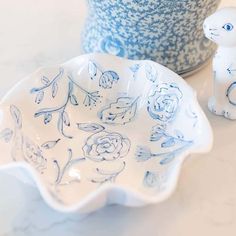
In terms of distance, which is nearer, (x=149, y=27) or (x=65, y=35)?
(x=149, y=27)

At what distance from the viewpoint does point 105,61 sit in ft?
1.46

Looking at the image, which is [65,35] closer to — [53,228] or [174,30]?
[174,30]

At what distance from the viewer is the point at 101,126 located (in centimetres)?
44

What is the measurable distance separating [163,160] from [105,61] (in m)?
0.11

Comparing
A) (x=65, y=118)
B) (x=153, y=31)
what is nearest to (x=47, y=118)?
(x=65, y=118)

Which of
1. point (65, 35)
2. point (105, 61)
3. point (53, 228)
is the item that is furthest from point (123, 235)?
point (65, 35)

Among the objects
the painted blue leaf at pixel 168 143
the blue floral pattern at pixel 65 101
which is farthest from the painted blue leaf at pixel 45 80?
the painted blue leaf at pixel 168 143

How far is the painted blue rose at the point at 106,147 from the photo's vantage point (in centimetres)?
41

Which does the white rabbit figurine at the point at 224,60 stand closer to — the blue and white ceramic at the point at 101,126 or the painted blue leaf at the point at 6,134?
the blue and white ceramic at the point at 101,126

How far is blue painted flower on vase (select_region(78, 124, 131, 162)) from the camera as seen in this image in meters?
0.41

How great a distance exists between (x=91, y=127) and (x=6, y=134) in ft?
0.29

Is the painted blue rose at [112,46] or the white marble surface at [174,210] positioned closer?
the white marble surface at [174,210]

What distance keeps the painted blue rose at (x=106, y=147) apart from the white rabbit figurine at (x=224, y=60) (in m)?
0.09

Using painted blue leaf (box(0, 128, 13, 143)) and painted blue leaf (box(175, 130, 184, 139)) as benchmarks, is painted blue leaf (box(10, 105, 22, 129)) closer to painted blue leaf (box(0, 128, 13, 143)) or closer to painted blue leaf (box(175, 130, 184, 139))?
painted blue leaf (box(0, 128, 13, 143))
